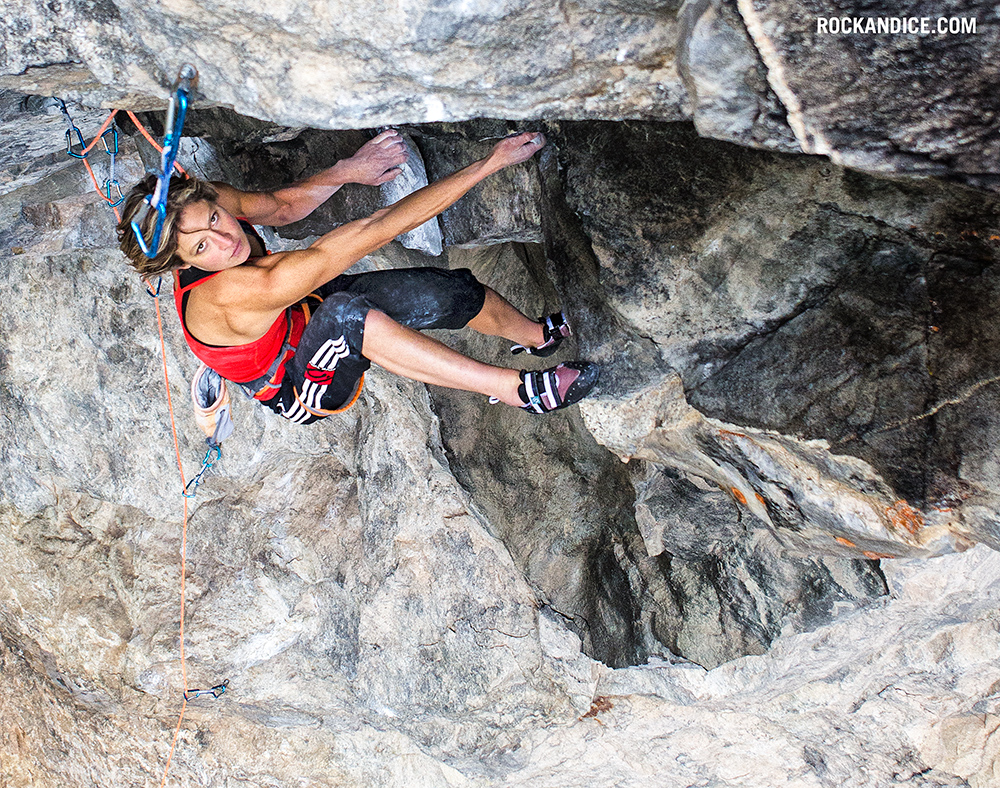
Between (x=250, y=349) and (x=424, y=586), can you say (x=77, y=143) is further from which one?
(x=424, y=586)

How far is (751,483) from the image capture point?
255cm

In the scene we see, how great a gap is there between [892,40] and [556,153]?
1243mm

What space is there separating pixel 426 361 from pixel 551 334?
71 centimetres

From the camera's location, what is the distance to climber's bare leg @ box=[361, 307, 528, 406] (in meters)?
2.71

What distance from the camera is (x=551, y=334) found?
325 centimetres

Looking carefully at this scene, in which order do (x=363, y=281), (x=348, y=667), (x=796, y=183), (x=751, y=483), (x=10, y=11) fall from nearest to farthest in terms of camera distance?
1. (x=10, y=11)
2. (x=796, y=183)
3. (x=751, y=483)
4. (x=363, y=281)
5. (x=348, y=667)

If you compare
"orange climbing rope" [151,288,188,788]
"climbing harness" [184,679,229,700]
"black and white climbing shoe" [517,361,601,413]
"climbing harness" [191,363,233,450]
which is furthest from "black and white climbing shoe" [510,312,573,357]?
"climbing harness" [184,679,229,700]

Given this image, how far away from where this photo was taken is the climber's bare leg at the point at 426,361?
8.88ft

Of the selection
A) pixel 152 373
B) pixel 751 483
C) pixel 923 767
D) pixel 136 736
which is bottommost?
pixel 923 767

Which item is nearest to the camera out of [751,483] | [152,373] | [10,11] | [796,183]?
[10,11]

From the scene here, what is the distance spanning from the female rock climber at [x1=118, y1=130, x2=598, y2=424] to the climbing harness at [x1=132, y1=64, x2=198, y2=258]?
29mm

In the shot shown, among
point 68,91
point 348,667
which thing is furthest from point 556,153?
point 348,667

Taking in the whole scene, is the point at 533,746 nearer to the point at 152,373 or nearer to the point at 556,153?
the point at 152,373

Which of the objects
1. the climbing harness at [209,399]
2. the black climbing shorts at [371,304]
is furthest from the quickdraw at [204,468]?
the black climbing shorts at [371,304]
